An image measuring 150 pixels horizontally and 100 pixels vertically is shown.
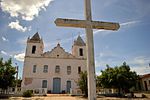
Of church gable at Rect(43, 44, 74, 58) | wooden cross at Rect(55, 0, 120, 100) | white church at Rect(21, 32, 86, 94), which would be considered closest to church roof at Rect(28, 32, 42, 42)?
white church at Rect(21, 32, 86, 94)

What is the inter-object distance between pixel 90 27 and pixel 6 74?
17126 mm

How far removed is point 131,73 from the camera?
73.8ft

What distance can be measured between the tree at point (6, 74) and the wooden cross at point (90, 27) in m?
16.7

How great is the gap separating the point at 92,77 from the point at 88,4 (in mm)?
2625

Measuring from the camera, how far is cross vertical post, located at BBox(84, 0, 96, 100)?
4980mm

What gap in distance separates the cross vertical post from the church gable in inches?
1042

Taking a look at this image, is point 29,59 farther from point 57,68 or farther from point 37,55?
point 57,68

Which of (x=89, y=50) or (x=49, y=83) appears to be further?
(x=49, y=83)

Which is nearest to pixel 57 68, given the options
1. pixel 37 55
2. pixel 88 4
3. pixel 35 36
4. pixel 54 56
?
pixel 54 56

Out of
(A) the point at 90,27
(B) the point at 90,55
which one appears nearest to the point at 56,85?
(A) the point at 90,27

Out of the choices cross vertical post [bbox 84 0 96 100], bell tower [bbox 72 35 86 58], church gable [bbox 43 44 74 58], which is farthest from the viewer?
bell tower [bbox 72 35 86 58]

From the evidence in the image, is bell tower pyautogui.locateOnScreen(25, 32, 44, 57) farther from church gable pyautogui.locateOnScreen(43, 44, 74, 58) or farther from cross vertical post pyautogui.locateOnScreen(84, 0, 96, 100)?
cross vertical post pyautogui.locateOnScreen(84, 0, 96, 100)

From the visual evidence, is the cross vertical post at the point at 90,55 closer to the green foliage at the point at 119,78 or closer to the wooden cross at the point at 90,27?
the wooden cross at the point at 90,27

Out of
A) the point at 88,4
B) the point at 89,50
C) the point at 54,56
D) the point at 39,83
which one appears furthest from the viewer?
the point at 54,56
